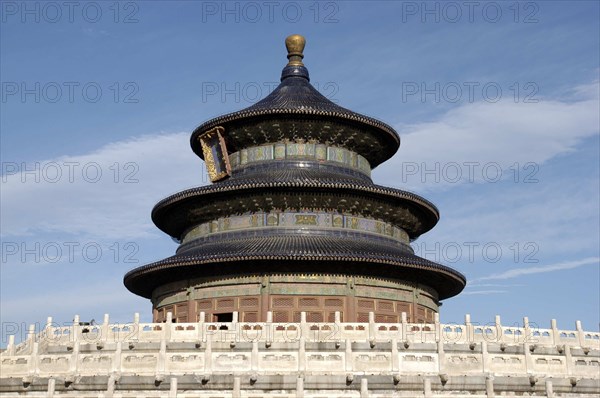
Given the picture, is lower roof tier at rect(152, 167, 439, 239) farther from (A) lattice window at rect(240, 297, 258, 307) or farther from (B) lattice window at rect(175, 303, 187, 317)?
(A) lattice window at rect(240, 297, 258, 307)

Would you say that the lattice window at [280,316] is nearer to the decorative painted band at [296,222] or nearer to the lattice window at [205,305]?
the lattice window at [205,305]

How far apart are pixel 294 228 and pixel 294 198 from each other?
1.55 meters

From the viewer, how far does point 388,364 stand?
26844 millimetres

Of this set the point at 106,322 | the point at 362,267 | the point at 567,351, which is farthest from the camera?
the point at 362,267

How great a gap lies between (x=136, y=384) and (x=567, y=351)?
50.1 feet

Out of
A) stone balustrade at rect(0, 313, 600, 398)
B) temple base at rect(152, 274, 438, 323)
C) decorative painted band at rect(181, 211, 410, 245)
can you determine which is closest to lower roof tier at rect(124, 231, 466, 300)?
temple base at rect(152, 274, 438, 323)

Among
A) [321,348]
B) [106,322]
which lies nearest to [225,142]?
[106,322]

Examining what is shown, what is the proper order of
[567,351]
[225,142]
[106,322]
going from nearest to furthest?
[567,351]
[106,322]
[225,142]

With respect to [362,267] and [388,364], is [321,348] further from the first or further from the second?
[362,267]

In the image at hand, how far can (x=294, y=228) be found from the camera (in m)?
40.9

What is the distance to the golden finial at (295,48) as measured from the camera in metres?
51.3

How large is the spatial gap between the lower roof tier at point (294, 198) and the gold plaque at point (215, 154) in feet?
3.65

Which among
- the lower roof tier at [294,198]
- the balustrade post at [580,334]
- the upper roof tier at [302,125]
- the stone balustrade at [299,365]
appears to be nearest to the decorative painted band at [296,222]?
the lower roof tier at [294,198]

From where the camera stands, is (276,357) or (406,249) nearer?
(276,357)
